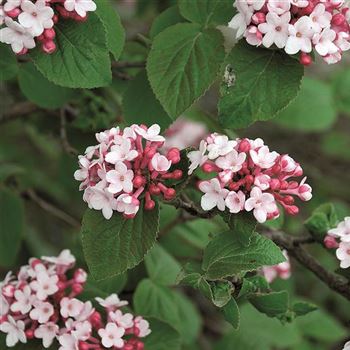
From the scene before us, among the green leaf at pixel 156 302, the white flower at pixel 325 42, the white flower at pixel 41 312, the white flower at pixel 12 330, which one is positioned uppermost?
the white flower at pixel 325 42

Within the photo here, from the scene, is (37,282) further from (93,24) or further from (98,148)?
(93,24)

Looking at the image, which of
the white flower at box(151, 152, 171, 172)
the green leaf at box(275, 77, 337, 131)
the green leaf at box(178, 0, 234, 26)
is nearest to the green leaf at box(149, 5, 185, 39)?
the green leaf at box(178, 0, 234, 26)

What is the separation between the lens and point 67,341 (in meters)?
1.47

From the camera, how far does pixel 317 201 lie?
3.14m

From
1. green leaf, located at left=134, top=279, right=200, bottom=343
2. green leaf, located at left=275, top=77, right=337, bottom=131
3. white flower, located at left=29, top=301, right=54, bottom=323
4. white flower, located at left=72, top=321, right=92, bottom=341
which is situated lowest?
green leaf, located at left=275, top=77, right=337, bottom=131

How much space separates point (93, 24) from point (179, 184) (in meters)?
0.35

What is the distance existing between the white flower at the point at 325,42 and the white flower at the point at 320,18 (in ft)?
0.04

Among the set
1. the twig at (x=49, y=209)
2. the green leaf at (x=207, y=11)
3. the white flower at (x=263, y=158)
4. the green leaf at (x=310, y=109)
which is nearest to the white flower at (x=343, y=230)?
the white flower at (x=263, y=158)

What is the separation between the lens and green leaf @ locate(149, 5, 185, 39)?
1.72 meters

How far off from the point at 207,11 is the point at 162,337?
717 millimetres

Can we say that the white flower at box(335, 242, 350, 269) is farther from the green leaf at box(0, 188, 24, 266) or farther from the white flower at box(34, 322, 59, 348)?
the green leaf at box(0, 188, 24, 266)

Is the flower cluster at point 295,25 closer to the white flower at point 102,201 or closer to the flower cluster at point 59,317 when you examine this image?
the white flower at point 102,201

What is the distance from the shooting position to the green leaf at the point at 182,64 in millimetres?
1499

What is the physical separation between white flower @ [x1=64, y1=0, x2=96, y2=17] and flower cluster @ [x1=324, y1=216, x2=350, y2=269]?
24.9 inches
